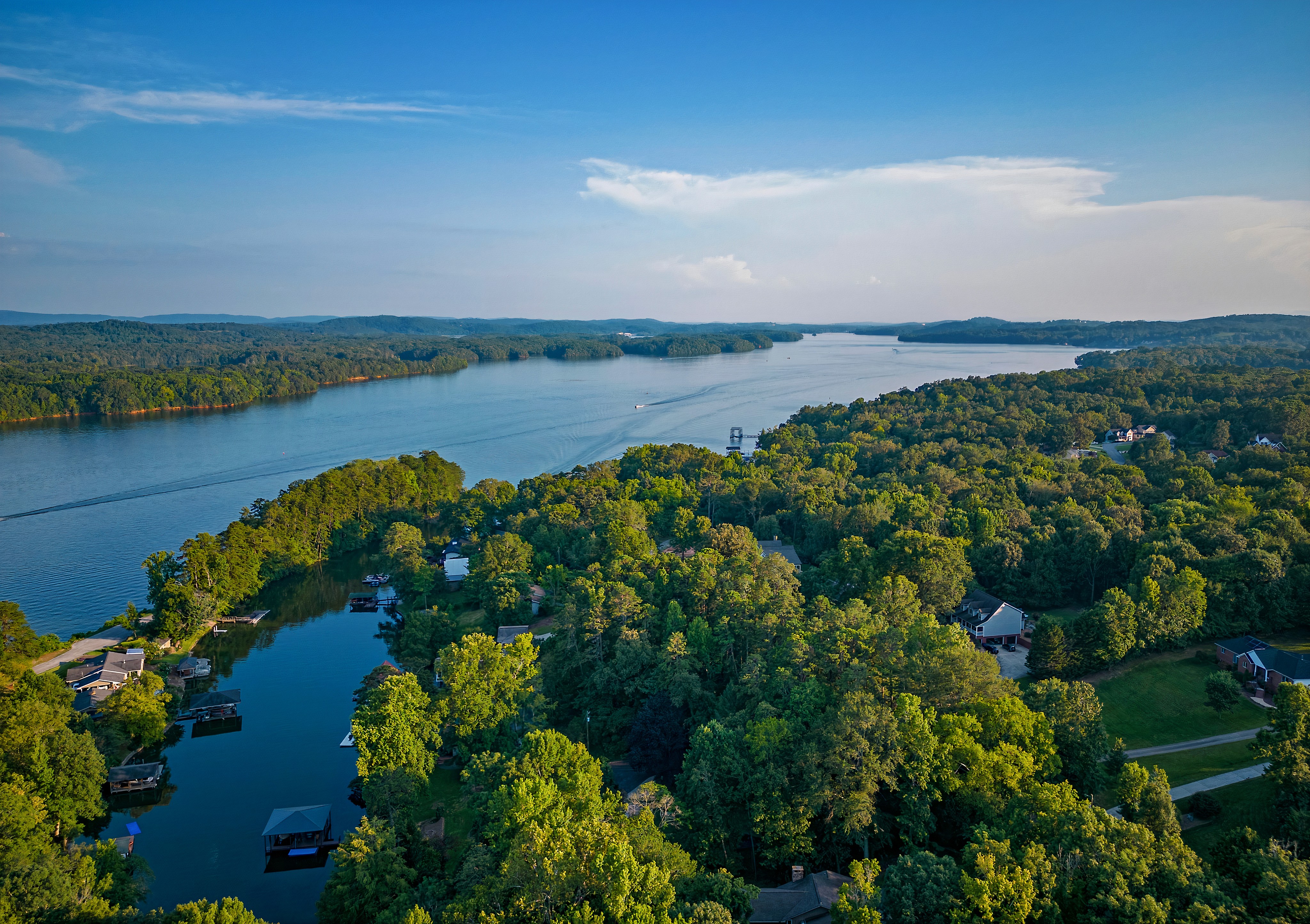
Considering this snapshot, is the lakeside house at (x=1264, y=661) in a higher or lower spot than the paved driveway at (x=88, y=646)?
higher

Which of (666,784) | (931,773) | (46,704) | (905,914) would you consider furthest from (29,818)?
(931,773)

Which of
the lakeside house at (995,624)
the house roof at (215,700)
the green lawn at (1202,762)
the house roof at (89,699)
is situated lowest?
the house roof at (215,700)

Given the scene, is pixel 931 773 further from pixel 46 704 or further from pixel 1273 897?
pixel 46 704

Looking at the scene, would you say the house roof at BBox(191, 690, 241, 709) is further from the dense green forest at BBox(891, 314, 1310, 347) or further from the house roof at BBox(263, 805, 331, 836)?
the dense green forest at BBox(891, 314, 1310, 347)

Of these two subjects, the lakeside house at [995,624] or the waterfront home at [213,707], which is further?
the lakeside house at [995,624]

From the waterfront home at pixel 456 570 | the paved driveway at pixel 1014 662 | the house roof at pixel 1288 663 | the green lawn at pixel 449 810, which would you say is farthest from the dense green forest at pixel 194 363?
the house roof at pixel 1288 663

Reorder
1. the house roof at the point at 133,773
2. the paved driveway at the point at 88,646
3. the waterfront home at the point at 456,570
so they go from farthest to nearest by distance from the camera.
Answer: the waterfront home at the point at 456,570 → the paved driveway at the point at 88,646 → the house roof at the point at 133,773

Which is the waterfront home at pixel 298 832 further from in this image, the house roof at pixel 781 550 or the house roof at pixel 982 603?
the house roof at pixel 982 603
